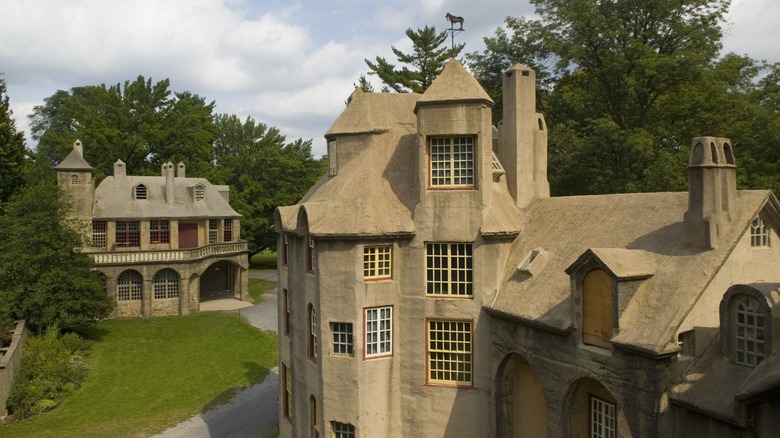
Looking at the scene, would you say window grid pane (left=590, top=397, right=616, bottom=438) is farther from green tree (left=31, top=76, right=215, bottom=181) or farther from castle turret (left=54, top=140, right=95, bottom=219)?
green tree (left=31, top=76, right=215, bottom=181)

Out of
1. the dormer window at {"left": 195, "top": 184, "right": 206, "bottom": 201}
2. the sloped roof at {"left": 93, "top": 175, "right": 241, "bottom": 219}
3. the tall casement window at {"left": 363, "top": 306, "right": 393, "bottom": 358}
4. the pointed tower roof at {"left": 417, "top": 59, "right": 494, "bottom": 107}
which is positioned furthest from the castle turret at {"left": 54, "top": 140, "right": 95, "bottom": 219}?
Answer: the pointed tower roof at {"left": 417, "top": 59, "right": 494, "bottom": 107}

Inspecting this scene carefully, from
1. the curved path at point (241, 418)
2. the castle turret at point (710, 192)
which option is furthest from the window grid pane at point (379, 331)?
the curved path at point (241, 418)

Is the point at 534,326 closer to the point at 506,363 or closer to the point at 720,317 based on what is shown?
the point at 506,363

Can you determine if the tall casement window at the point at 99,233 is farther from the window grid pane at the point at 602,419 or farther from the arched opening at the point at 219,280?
the window grid pane at the point at 602,419

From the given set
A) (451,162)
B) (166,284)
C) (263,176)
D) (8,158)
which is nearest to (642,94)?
(451,162)

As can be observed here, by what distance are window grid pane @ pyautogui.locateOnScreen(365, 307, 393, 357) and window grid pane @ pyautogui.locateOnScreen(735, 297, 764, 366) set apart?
11533mm

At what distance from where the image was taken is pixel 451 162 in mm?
21328

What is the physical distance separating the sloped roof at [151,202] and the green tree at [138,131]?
12983 mm

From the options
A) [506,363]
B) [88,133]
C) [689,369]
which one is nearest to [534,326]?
[506,363]

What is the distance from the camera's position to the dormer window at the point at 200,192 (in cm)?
5541

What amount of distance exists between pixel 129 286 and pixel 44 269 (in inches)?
415

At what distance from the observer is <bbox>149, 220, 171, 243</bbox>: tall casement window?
5172 centimetres

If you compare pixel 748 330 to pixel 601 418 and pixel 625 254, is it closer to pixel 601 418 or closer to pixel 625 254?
pixel 625 254

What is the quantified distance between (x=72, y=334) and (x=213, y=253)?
1594 centimetres
